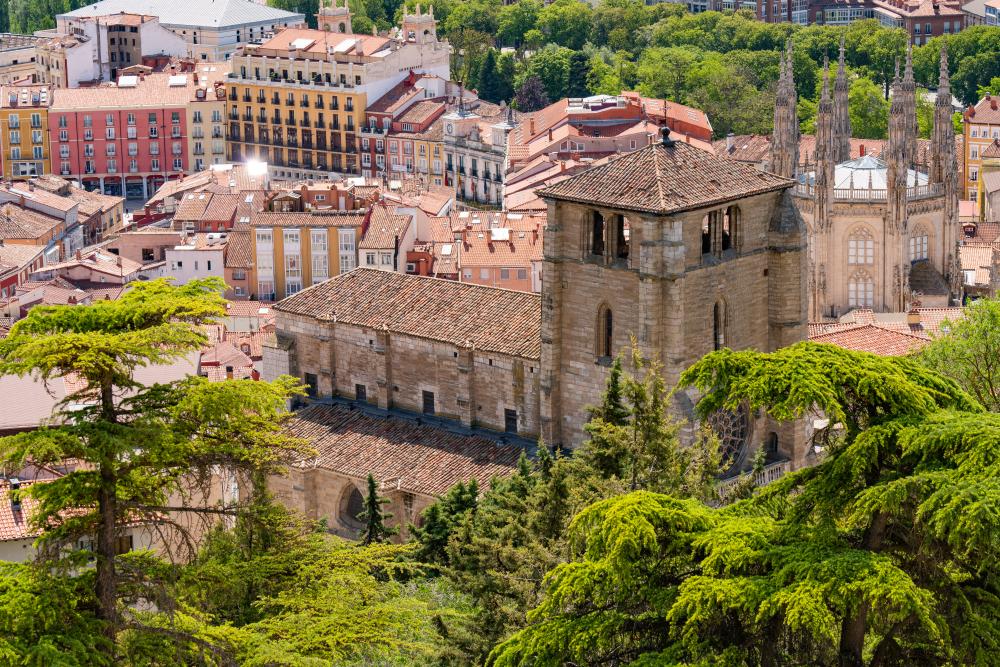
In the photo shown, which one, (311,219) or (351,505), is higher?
(351,505)

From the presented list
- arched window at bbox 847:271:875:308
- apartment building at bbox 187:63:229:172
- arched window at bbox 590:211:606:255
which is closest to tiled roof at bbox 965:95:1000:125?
apartment building at bbox 187:63:229:172

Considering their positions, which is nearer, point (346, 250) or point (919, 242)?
point (919, 242)

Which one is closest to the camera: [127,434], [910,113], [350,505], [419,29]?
[127,434]

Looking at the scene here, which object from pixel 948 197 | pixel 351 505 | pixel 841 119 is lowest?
pixel 351 505

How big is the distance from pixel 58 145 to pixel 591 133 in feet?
130

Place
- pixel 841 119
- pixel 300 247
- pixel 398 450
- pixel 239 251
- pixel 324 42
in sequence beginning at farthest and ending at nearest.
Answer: pixel 324 42, pixel 239 251, pixel 300 247, pixel 841 119, pixel 398 450

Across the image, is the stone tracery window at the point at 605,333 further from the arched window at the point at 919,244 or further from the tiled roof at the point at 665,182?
the arched window at the point at 919,244

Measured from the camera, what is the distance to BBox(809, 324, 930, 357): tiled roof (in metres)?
69.9

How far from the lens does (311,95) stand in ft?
500

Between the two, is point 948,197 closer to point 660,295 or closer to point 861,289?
point 861,289

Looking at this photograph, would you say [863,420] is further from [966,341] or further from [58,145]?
[58,145]

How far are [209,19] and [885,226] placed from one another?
115 m

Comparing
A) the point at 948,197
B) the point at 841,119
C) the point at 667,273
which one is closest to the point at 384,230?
the point at 841,119

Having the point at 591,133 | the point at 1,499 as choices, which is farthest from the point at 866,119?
the point at 1,499
